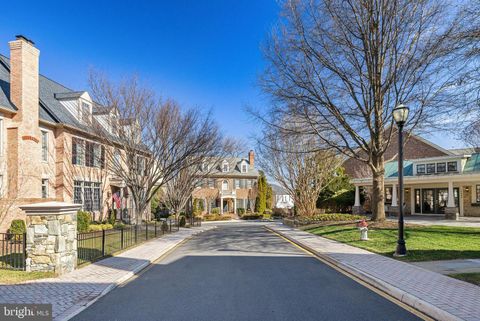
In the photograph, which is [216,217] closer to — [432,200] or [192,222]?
[192,222]

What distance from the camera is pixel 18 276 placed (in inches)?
347

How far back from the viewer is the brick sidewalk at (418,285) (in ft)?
20.0

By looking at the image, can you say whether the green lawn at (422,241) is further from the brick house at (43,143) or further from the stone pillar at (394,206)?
the brick house at (43,143)

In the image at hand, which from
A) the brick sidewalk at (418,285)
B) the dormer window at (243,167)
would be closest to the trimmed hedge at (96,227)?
the brick sidewalk at (418,285)

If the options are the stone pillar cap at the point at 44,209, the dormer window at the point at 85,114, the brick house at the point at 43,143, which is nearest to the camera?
the stone pillar cap at the point at 44,209

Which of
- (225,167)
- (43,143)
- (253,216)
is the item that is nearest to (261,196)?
(253,216)

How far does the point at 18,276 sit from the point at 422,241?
538 inches

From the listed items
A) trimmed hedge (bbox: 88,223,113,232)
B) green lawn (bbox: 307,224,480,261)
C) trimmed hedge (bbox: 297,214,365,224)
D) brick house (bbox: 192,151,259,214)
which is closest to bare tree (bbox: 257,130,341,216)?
trimmed hedge (bbox: 297,214,365,224)

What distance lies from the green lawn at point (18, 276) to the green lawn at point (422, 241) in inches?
394

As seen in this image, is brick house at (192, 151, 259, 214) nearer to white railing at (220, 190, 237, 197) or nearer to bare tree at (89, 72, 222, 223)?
white railing at (220, 190, 237, 197)

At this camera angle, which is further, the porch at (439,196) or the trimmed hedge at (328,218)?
the porch at (439,196)

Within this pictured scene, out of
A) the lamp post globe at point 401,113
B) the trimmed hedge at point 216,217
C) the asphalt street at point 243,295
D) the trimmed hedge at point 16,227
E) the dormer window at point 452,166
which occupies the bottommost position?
the trimmed hedge at point 216,217

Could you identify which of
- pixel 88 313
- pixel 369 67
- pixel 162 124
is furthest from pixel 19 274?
pixel 369 67

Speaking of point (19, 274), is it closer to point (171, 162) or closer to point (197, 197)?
point (171, 162)
